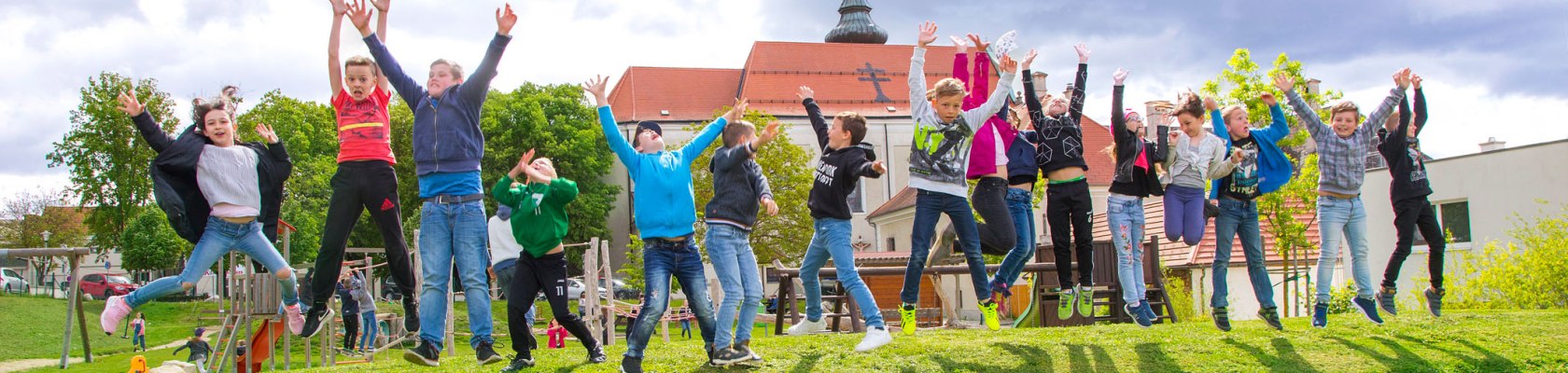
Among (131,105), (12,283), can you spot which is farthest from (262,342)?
(12,283)

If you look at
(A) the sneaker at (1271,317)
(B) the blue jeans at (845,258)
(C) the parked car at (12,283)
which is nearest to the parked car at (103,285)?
(C) the parked car at (12,283)

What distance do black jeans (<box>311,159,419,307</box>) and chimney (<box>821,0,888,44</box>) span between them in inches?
2530

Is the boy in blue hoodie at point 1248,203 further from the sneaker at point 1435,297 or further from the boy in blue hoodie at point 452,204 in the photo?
the boy in blue hoodie at point 452,204

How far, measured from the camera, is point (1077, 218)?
348 inches

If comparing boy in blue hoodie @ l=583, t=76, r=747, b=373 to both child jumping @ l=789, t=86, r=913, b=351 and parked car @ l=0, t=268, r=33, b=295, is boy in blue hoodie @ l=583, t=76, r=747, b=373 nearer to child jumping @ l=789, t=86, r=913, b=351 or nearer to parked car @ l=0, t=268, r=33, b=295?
child jumping @ l=789, t=86, r=913, b=351

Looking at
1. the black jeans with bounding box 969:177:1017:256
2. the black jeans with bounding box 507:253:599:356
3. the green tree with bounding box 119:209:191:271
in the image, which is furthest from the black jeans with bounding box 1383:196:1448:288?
the green tree with bounding box 119:209:191:271

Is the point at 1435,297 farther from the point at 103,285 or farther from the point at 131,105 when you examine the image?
the point at 103,285

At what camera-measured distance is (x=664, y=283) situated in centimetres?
716

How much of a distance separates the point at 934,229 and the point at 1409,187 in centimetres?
495

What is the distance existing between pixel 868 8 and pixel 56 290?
162 ft

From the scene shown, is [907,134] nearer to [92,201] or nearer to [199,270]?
[92,201]

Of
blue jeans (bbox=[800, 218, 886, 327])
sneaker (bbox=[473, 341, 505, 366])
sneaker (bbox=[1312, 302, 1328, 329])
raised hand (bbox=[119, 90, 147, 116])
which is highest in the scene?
raised hand (bbox=[119, 90, 147, 116])

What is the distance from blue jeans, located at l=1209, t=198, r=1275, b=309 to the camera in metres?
9.07

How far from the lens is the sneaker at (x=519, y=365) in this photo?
7471 mm
